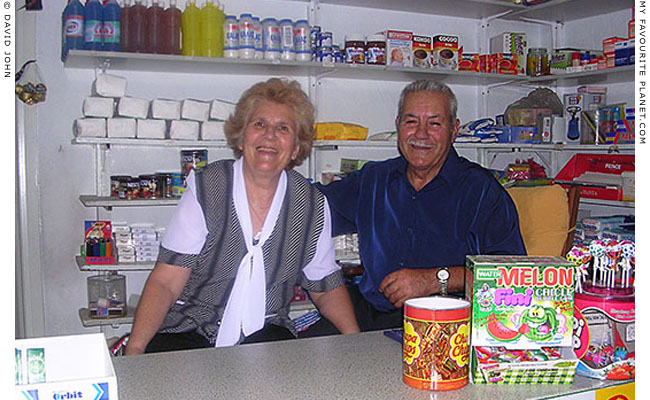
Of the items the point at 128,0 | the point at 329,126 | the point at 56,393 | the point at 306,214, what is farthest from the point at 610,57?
the point at 56,393

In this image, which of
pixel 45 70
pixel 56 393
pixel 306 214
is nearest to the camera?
pixel 56 393

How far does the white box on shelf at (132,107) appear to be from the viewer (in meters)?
3.01

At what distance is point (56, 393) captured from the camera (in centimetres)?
83

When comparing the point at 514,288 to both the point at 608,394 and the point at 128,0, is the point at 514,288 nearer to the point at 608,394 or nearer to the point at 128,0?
the point at 608,394

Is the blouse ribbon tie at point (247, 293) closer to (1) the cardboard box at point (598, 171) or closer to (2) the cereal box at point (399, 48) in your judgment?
(2) the cereal box at point (399, 48)

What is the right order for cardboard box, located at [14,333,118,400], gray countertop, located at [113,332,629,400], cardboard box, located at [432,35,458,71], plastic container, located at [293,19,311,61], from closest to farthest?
cardboard box, located at [14,333,118,400]
gray countertop, located at [113,332,629,400]
plastic container, located at [293,19,311,61]
cardboard box, located at [432,35,458,71]

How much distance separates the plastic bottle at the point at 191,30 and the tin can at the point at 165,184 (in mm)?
583

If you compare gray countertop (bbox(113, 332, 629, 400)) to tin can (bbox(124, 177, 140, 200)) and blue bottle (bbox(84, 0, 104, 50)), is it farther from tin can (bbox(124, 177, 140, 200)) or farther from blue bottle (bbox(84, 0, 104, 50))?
blue bottle (bbox(84, 0, 104, 50))

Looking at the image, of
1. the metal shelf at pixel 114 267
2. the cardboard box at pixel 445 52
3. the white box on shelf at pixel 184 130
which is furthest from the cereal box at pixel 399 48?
the metal shelf at pixel 114 267

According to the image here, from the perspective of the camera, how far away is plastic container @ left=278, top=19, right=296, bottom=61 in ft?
10.4

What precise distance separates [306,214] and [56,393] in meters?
1.35

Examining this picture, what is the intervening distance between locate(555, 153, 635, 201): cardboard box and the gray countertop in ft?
7.37

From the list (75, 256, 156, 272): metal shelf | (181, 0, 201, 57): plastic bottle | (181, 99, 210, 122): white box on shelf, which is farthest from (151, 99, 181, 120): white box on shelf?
(75, 256, 156, 272): metal shelf

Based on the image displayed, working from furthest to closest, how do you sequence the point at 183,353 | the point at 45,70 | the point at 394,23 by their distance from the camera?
1. the point at 394,23
2. the point at 45,70
3. the point at 183,353
